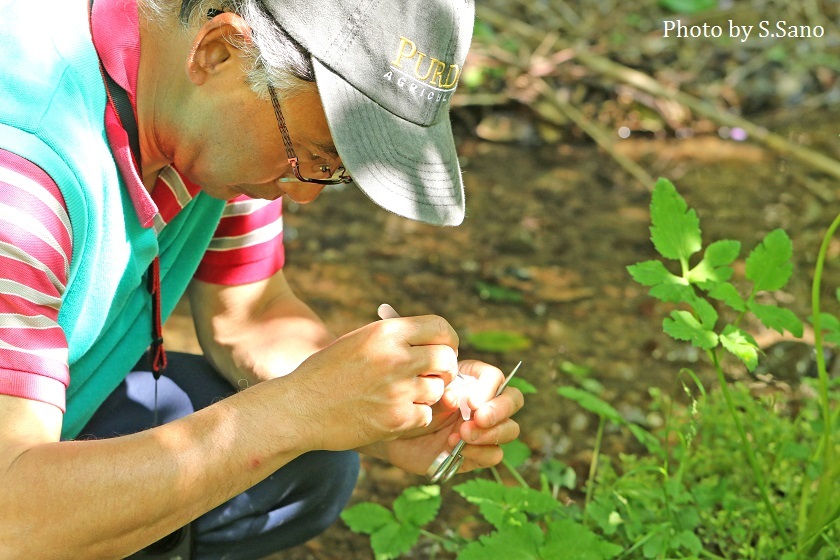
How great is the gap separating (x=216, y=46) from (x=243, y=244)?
606 millimetres

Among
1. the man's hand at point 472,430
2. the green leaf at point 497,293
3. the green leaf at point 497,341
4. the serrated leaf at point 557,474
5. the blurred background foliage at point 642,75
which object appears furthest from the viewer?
the blurred background foliage at point 642,75

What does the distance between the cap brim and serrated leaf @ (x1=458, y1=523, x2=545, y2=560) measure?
58 centimetres

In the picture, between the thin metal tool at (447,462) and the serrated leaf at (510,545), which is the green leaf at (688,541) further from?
the thin metal tool at (447,462)

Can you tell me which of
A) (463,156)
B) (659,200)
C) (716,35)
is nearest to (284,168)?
(659,200)

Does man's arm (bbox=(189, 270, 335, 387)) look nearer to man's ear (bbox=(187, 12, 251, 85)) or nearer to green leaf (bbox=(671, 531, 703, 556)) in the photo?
man's ear (bbox=(187, 12, 251, 85))

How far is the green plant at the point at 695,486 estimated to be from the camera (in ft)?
5.42

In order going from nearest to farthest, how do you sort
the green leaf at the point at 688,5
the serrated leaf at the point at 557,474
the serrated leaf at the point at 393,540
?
the serrated leaf at the point at 393,540
the serrated leaf at the point at 557,474
the green leaf at the point at 688,5

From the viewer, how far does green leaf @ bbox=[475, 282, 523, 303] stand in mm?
3166

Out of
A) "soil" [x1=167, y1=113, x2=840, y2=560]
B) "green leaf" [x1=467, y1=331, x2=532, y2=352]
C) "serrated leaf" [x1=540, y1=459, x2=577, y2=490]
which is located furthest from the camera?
"green leaf" [x1=467, y1=331, x2=532, y2=352]

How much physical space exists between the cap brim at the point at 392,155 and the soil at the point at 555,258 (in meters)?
1.05

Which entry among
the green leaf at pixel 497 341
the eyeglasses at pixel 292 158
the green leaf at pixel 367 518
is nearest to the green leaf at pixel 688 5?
the green leaf at pixel 497 341

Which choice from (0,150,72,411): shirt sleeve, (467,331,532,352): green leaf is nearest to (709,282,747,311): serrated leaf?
(0,150,72,411): shirt sleeve

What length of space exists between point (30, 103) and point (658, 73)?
391cm

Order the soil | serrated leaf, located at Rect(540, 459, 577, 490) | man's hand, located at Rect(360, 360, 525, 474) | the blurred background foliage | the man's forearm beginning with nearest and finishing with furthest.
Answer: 1. the man's forearm
2. man's hand, located at Rect(360, 360, 525, 474)
3. serrated leaf, located at Rect(540, 459, 577, 490)
4. the soil
5. the blurred background foliage
